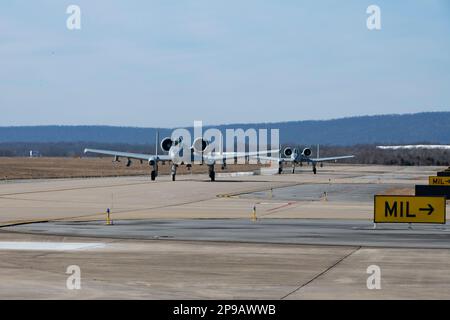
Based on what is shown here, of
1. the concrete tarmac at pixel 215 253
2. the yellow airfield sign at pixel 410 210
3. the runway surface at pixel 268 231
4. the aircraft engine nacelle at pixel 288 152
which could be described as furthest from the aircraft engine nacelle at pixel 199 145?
the aircraft engine nacelle at pixel 288 152

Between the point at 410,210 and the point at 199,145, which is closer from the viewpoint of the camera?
the point at 410,210

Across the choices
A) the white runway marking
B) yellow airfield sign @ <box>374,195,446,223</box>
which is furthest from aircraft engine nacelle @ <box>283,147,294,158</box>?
the white runway marking

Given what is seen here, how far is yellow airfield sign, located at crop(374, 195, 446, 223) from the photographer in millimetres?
37031

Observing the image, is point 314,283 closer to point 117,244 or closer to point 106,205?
point 117,244

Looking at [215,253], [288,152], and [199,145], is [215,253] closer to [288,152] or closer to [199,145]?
[199,145]

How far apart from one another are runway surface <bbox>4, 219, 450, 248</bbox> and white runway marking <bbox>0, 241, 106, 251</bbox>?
9.26 ft

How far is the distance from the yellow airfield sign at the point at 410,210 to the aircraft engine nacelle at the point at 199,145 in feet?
165

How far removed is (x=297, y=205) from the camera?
5353 centimetres

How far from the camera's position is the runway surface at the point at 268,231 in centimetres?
3103

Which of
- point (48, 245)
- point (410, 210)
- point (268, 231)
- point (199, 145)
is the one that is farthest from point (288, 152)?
point (48, 245)

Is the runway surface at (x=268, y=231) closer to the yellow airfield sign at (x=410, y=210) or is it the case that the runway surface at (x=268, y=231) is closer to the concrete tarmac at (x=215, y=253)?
the concrete tarmac at (x=215, y=253)

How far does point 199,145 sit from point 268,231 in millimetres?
52851

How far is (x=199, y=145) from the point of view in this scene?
87.2 meters
